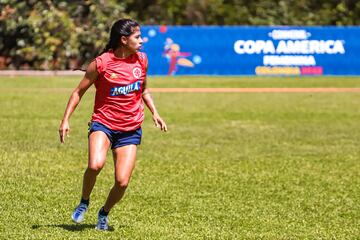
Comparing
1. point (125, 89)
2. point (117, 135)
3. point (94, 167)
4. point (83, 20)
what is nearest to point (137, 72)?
point (125, 89)

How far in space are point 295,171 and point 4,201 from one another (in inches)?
203

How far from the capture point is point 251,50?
37625 millimetres

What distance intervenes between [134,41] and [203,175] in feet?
16.9

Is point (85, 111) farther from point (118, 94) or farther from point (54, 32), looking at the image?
point (54, 32)

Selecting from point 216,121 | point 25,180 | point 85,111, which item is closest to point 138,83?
point 25,180

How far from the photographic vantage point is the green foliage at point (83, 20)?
135ft

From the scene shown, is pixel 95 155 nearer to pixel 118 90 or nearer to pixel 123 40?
pixel 118 90

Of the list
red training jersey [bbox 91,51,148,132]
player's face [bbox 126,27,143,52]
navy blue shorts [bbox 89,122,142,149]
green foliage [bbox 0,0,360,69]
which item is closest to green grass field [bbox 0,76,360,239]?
navy blue shorts [bbox 89,122,142,149]

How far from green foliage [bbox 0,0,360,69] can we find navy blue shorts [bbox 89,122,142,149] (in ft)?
107

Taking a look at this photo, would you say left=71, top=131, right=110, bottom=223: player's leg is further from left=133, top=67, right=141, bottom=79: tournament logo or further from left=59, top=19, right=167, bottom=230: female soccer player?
left=133, top=67, right=141, bottom=79: tournament logo

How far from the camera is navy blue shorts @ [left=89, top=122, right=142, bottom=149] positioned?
8.76m

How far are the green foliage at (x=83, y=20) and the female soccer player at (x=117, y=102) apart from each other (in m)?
32.5

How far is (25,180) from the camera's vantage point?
12.3m

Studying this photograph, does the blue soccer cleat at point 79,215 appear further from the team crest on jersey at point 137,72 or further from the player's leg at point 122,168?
the team crest on jersey at point 137,72
